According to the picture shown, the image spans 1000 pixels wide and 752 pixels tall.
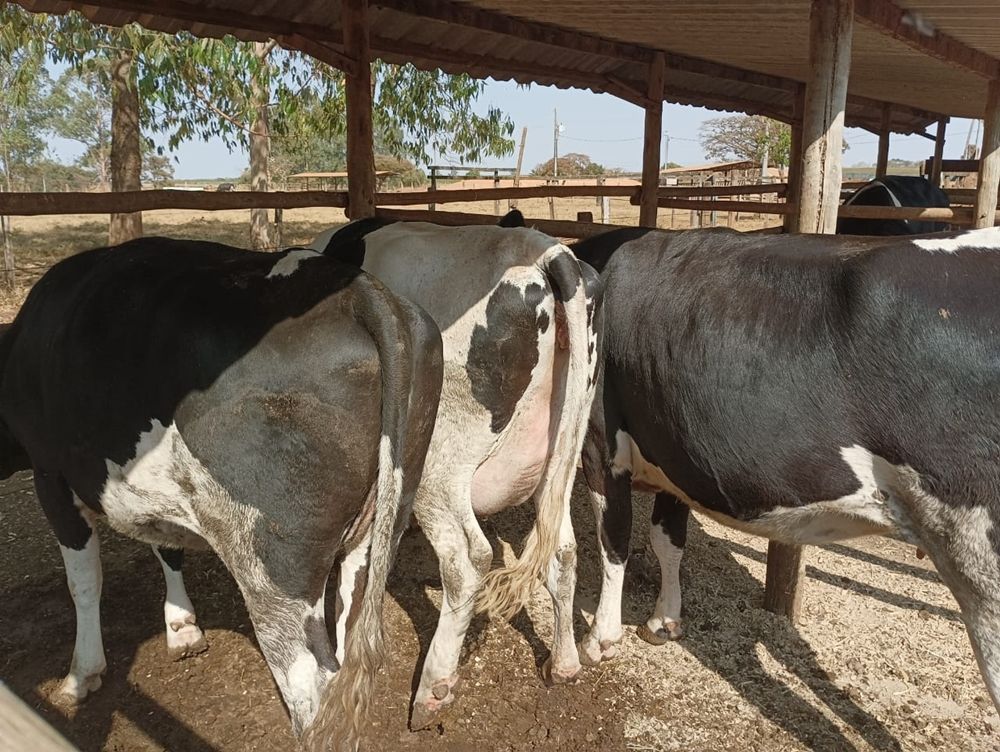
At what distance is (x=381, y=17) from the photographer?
495 centimetres

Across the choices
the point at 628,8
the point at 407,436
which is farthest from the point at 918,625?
the point at 628,8

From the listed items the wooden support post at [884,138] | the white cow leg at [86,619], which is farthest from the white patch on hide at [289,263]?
the wooden support post at [884,138]

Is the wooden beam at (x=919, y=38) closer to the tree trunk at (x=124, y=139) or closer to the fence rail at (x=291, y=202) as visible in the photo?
the fence rail at (x=291, y=202)

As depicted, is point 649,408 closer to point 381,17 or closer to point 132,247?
point 132,247

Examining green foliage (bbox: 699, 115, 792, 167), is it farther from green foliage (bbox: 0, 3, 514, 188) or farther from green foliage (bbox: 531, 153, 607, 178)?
green foliage (bbox: 0, 3, 514, 188)

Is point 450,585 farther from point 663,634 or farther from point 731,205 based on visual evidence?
point 731,205

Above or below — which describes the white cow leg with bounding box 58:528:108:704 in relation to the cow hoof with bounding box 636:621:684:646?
above

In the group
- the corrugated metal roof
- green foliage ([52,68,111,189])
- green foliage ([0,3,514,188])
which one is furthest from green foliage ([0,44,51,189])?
the corrugated metal roof

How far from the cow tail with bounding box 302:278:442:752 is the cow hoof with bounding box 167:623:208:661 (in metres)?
1.28

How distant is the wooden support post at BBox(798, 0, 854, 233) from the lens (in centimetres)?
332

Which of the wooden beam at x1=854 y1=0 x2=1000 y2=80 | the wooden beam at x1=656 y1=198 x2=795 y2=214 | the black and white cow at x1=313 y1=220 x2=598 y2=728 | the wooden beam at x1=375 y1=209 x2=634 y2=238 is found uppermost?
the wooden beam at x1=854 y1=0 x2=1000 y2=80

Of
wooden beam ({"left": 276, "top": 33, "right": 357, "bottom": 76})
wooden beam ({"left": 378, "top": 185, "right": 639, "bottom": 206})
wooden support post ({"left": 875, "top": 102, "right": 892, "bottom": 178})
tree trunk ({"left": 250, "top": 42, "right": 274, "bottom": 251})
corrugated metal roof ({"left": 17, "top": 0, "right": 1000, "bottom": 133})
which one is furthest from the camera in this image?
tree trunk ({"left": 250, "top": 42, "right": 274, "bottom": 251})

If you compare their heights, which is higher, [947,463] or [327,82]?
[327,82]

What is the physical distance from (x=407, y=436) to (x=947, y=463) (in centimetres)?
166
